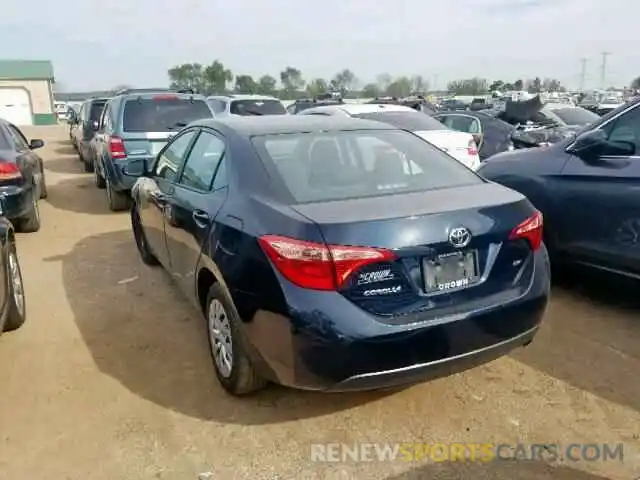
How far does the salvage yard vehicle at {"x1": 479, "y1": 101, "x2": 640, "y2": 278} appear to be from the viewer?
4016mm

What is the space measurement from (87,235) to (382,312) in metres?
5.84

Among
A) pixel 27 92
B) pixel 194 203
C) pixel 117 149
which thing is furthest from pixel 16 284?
pixel 27 92

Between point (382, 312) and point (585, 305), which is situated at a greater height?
point (382, 312)

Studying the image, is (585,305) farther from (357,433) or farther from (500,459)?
(357,433)

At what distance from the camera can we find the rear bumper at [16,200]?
21.6ft

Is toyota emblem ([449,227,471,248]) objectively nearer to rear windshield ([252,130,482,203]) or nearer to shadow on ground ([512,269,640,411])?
rear windshield ([252,130,482,203])

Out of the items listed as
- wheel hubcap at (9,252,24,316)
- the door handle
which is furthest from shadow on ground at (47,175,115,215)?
the door handle

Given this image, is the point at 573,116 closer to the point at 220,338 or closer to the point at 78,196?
the point at 78,196

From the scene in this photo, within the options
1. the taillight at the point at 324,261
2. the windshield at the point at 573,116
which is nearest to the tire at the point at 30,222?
the taillight at the point at 324,261

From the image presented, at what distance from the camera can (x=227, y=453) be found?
9.11 feet

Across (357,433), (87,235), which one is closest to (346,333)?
(357,433)

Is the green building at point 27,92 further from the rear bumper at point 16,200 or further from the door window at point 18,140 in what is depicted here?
the rear bumper at point 16,200

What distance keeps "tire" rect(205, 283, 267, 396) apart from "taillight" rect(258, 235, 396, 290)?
0.56m

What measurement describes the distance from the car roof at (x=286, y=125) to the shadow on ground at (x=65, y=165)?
10910 mm
